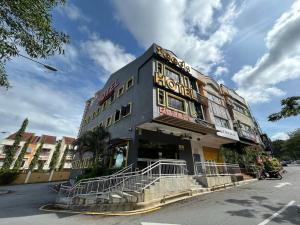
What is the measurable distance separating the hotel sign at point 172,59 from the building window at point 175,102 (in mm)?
3841

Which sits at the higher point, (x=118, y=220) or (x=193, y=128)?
(x=193, y=128)

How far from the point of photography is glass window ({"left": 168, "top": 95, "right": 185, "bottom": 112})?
50.7ft

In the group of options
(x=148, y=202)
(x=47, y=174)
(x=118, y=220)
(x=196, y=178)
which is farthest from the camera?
(x=47, y=174)

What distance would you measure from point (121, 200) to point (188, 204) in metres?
3.34

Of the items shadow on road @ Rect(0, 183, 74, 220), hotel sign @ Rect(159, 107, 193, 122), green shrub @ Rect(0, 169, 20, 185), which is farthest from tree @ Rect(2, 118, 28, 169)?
hotel sign @ Rect(159, 107, 193, 122)

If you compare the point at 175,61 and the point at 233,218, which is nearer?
the point at 233,218

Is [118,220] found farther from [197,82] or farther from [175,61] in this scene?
[197,82]

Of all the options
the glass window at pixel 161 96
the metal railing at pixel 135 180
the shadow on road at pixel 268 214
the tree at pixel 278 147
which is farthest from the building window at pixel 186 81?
the tree at pixel 278 147

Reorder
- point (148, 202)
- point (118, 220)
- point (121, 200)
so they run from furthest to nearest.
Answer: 1. point (121, 200)
2. point (148, 202)
3. point (118, 220)

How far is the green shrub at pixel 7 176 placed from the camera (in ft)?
102

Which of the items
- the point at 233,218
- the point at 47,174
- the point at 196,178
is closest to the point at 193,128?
the point at 196,178

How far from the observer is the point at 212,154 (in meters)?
20.5

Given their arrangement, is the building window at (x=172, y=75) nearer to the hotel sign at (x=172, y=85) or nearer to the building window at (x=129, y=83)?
the hotel sign at (x=172, y=85)

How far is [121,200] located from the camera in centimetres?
905
